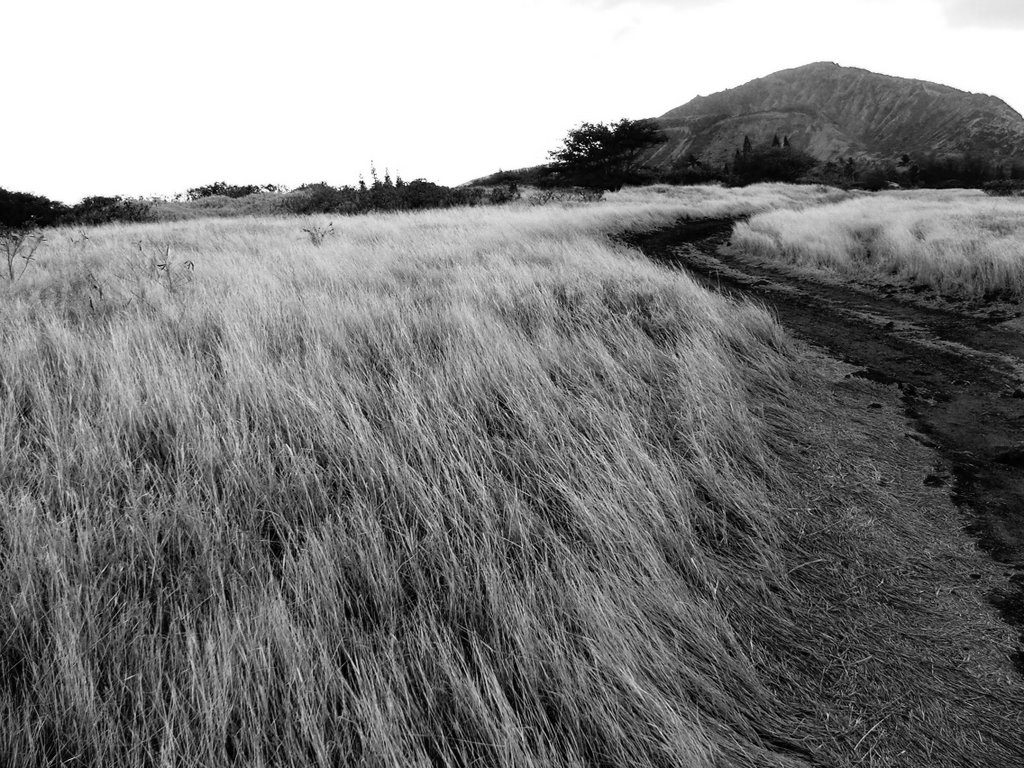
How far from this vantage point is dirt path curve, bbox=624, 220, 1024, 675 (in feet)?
8.04

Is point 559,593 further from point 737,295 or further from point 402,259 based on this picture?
point 737,295

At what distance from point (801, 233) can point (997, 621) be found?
11.7 metres

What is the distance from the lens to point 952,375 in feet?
14.4

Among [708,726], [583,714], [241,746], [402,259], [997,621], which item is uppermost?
[402,259]

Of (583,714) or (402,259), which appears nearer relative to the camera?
(583,714)

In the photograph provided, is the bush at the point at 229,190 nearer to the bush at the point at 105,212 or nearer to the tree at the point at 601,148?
the bush at the point at 105,212

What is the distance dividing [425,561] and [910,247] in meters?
10.6

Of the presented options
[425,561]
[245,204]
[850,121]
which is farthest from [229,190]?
[850,121]

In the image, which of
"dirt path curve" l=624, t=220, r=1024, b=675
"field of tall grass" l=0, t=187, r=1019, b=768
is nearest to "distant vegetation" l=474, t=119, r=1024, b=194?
"dirt path curve" l=624, t=220, r=1024, b=675

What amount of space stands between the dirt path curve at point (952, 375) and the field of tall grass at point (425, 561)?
1.71ft

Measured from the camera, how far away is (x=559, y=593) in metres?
1.60

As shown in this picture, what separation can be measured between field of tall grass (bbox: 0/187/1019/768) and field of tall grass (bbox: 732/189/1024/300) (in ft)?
18.7

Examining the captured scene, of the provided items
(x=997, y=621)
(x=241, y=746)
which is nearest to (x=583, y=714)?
(x=241, y=746)

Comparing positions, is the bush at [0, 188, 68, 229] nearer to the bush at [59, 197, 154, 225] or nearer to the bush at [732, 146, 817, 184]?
the bush at [59, 197, 154, 225]
